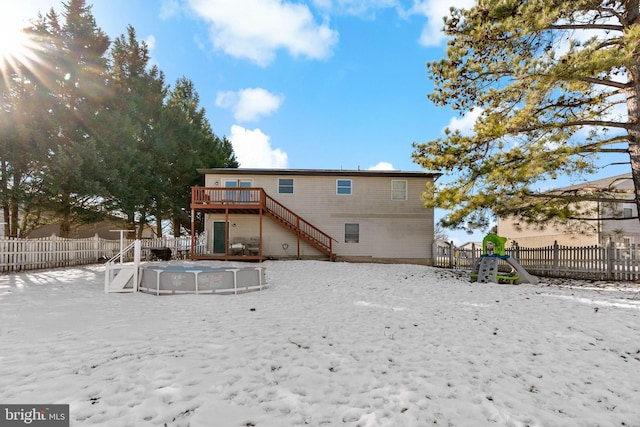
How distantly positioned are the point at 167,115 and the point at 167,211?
28.0 ft

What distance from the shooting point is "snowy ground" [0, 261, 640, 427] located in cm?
315

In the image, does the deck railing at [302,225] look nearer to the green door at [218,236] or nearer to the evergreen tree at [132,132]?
the green door at [218,236]

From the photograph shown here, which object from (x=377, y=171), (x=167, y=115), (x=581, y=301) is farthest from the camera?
(x=167, y=115)

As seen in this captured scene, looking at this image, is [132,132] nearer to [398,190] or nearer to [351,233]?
[351,233]

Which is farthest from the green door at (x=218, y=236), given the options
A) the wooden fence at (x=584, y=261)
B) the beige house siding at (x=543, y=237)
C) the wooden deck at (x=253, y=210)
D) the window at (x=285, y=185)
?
the beige house siding at (x=543, y=237)

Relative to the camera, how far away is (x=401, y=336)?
5402 mm

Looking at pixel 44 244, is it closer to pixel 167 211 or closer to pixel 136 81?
pixel 167 211

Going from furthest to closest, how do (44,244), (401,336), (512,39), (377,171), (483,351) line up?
(377,171) → (44,244) → (512,39) → (401,336) → (483,351)

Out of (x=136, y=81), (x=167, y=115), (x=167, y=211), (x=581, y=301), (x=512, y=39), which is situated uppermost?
(x=136, y=81)

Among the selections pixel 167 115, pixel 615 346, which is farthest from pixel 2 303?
pixel 167 115

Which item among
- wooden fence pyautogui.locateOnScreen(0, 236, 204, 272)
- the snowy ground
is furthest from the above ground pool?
wooden fence pyautogui.locateOnScreen(0, 236, 204, 272)

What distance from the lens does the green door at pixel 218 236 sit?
2019 centimetres

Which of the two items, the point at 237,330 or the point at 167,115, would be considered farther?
the point at 167,115

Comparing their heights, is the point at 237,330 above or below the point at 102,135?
below
